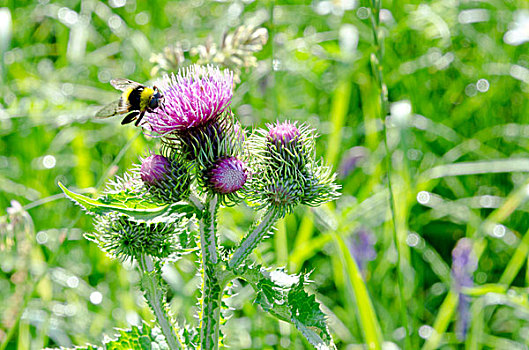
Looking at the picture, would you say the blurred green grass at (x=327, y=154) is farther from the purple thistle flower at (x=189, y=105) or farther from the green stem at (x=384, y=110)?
the purple thistle flower at (x=189, y=105)

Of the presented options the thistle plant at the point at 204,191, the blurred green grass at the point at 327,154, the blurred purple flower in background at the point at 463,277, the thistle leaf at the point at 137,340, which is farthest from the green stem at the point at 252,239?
the blurred purple flower in background at the point at 463,277

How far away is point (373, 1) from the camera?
1.69 metres

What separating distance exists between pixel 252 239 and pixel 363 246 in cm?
155

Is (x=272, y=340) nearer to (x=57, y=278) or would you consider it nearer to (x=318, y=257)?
(x=318, y=257)

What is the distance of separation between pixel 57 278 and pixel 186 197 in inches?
61.9

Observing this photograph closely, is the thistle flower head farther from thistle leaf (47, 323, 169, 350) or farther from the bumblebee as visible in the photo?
thistle leaf (47, 323, 169, 350)

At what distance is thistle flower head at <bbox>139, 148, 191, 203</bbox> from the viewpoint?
1.38 metres

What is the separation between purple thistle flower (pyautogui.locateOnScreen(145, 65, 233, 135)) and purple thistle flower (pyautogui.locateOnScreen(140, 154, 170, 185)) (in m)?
0.07

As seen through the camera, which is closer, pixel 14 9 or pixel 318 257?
pixel 318 257

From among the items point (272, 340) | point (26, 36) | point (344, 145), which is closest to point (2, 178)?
point (26, 36)

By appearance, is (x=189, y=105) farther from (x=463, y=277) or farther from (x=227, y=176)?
(x=463, y=277)

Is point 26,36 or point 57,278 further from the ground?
point 26,36

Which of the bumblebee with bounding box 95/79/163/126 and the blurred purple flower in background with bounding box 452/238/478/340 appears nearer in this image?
the bumblebee with bounding box 95/79/163/126

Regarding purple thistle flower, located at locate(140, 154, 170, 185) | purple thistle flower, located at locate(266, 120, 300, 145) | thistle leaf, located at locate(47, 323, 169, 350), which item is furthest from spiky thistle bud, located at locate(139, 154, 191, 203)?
thistle leaf, located at locate(47, 323, 169, 350)
